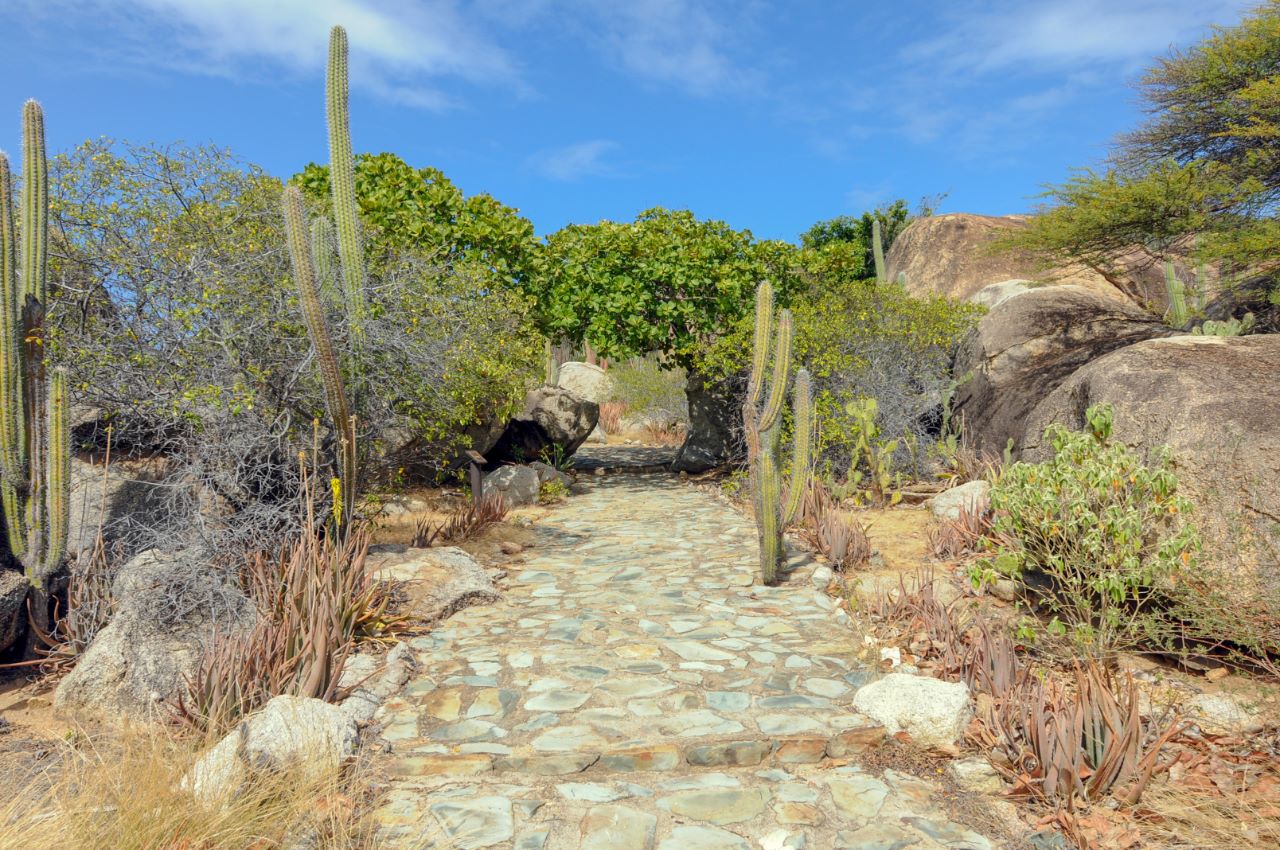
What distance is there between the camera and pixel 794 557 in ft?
25.7

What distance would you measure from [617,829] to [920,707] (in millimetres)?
1773

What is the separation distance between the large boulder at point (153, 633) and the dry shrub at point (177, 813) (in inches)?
52.3

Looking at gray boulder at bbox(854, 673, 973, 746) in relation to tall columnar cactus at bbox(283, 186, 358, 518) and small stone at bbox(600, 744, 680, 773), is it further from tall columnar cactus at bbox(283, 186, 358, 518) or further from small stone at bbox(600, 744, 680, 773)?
tall columnar cactus at bbox(283, 186, 358, 518)

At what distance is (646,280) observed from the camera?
12633mm

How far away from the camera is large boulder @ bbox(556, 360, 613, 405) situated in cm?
2055

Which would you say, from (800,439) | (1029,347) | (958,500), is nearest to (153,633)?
(800,439)

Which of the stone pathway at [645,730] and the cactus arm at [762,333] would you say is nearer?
the stone pathway at [645,730]

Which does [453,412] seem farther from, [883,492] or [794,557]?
[883,492]

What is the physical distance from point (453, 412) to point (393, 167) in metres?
5.25

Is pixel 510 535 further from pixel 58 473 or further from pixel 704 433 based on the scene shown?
pixel 704 433

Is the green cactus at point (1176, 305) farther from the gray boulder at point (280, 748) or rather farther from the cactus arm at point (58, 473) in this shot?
the cactus arm at point (58, 473)

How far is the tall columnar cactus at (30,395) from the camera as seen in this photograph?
5.98m

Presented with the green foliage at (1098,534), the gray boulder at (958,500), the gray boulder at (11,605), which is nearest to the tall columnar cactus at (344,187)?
the gray boulder at (11,605)

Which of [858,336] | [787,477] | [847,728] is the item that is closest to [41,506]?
[847,728]
